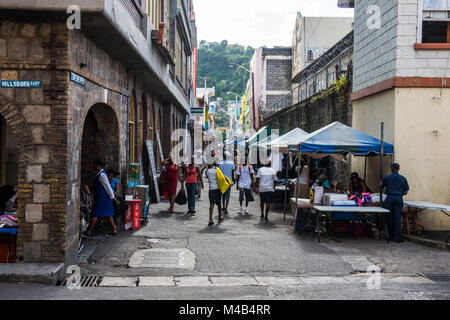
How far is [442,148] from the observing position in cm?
1162

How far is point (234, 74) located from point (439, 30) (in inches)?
3026

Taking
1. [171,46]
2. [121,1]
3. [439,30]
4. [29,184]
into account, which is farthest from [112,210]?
[171,46]

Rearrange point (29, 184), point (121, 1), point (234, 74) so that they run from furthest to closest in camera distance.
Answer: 1. point (234, 74)
2. point (121, 1)
3. point (29, 184)

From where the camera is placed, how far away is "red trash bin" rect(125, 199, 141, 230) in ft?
36.7

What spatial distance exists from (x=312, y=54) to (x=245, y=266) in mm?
32840

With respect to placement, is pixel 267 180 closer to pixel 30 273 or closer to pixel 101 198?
pixel 101 198

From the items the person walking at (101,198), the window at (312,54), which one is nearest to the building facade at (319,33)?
the window at (312,54)

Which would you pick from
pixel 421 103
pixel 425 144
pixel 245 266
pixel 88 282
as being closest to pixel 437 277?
pixel 245 266

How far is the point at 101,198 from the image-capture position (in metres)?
10.1

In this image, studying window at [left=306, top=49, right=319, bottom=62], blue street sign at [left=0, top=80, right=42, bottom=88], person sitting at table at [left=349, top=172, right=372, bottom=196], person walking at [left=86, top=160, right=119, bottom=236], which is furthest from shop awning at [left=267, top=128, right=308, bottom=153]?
window at [left=306, top=49, right=319, bottom=62]

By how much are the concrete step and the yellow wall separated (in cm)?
858

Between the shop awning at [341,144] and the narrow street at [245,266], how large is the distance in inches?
83.7
